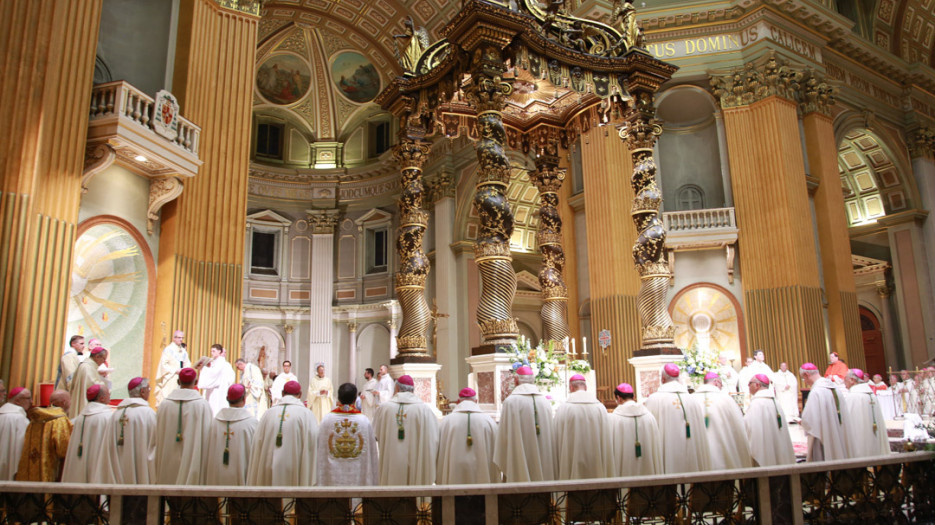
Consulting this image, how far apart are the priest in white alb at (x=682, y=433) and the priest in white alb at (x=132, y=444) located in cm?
443

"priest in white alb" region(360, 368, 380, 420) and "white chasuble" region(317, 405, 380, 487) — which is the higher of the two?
"priest in white alb" region(360, 368, 380, 420)

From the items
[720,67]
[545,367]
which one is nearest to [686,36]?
[720,67]

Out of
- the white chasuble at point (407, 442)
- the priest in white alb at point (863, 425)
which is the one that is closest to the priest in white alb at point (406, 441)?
the white chasuble at point (407, 442)

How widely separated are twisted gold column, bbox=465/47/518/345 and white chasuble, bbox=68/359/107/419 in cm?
434

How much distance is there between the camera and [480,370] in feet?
26.3

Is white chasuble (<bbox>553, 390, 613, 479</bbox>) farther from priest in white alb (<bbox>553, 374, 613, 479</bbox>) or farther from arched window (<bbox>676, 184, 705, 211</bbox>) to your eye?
arched window (<bbox>676, 184, 705, 211</bbox>)

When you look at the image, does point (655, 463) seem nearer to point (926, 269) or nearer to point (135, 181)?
point (135, 181)

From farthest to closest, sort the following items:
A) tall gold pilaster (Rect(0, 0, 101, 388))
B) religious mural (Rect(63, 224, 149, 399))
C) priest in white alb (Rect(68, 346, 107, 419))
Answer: religious mural (Rect(63, 224, 149, 399)) → tall gold pilaster (Rect(0, 0, 101, 388)) → priest in white alb (Rect(68, 346, 107, 419))

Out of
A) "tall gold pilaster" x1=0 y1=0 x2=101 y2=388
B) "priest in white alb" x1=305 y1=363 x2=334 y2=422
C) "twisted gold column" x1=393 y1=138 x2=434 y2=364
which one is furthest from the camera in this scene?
"priest in white alb" x1=305 y1=363 x2=334 y2=422

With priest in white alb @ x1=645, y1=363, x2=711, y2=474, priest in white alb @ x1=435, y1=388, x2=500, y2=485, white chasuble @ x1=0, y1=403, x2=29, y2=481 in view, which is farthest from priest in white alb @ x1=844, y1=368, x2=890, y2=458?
white chasuble @ x1=0, y1=403, x2=29, y2=481

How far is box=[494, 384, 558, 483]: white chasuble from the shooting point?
5.65m

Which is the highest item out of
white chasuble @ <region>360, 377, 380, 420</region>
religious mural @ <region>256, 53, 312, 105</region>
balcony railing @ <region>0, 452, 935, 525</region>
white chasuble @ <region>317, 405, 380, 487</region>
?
religious mural @ <region>256, 53, 312, 105</region>

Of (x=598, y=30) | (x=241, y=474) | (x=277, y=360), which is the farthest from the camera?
(x=277, y=360)

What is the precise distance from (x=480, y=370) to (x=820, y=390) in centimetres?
360
